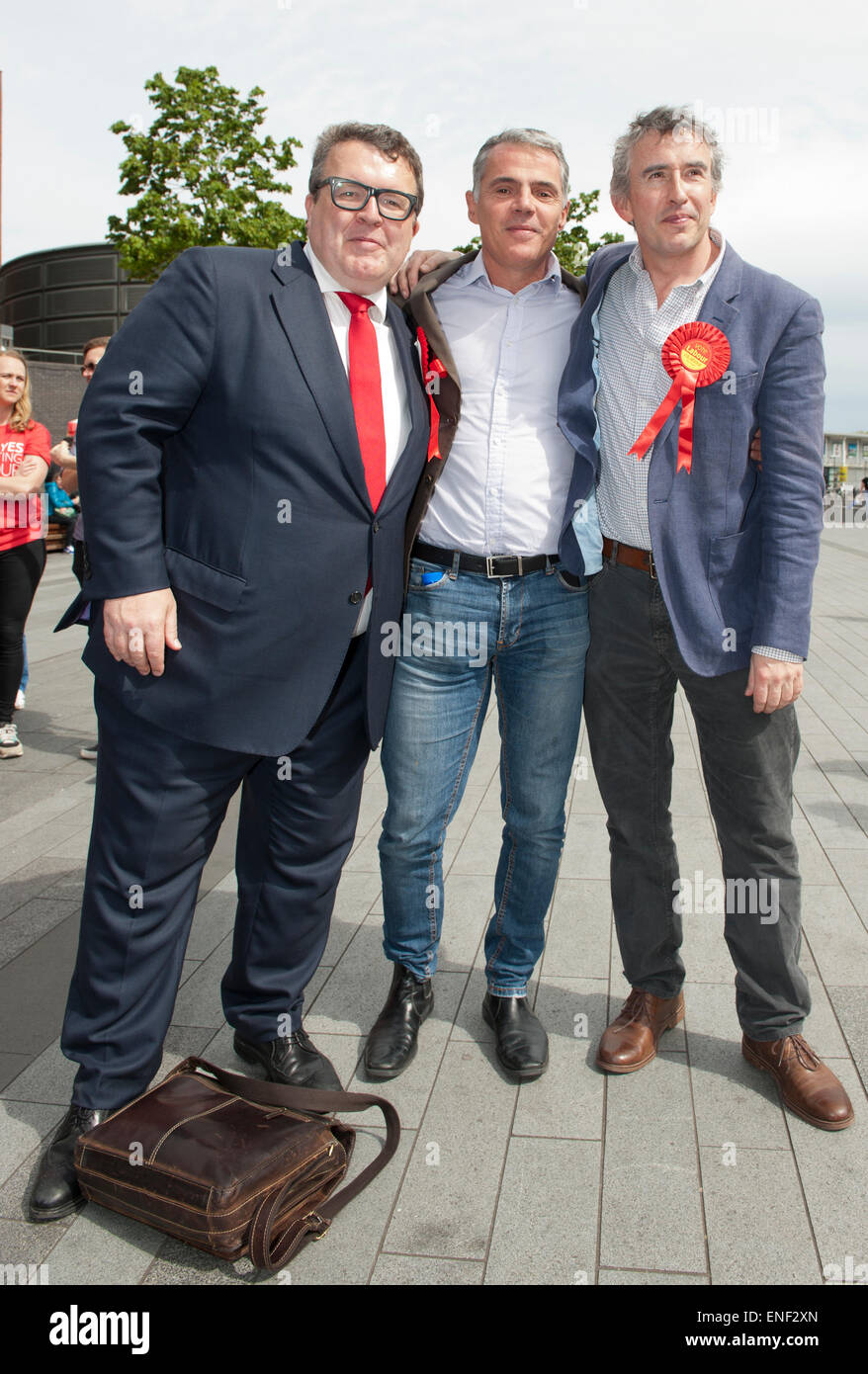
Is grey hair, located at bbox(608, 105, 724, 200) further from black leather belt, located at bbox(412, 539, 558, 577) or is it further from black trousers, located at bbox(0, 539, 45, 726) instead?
black trousers, located at bbox(0, 539, 45, 726)

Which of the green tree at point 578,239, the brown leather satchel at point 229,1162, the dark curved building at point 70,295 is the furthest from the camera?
the dark curved building at point 70,295

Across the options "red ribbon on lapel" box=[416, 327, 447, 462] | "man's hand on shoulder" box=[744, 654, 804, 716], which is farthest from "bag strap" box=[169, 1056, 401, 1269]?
"red ribbon on lapel" box=[416, 327, 447, 462]

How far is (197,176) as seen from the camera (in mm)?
21719

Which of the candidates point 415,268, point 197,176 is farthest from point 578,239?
point 415,268

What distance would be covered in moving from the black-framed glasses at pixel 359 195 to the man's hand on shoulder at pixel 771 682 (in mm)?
1366

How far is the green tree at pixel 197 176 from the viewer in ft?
70.3

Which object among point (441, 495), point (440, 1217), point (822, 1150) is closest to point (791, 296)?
point (441, 495)

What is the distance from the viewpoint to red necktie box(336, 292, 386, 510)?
256cm

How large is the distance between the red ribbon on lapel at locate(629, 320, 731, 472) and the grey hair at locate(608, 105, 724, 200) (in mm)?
381

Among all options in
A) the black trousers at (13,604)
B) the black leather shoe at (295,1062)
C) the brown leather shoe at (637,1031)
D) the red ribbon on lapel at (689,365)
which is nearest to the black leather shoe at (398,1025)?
the black leather shoe at (295,1062)

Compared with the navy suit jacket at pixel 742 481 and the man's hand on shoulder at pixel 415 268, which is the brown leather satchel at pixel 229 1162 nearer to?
the navy suit jacket at pixel 742 481

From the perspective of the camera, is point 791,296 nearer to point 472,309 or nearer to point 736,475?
point 736,475

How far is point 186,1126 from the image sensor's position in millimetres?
2357

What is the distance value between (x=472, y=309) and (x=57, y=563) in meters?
15.5
